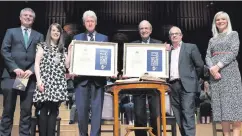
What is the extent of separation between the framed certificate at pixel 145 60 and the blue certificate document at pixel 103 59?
6.5 inches

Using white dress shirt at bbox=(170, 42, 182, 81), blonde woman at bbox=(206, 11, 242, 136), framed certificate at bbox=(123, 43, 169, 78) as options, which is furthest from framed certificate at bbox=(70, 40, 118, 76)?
blonde woman at bbox=(206, 11, 242, 136)

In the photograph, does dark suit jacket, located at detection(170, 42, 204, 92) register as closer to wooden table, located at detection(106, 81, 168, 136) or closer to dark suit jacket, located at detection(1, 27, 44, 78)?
wooden table, located at detection(106, 81, 168, 136)

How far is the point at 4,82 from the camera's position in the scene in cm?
374

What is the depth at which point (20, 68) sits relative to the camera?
370cm

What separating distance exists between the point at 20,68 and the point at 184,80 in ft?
5.59

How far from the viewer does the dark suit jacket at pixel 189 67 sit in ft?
12.6

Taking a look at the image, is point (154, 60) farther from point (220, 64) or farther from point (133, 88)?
point (220, 64)

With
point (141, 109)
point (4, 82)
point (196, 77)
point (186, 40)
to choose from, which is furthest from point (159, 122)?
point (186, 40)

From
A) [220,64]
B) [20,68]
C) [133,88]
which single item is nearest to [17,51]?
[20,68]

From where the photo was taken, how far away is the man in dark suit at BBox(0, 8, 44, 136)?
361cm

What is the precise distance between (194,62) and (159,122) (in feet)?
2.50

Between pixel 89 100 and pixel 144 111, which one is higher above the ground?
pixel 89 100

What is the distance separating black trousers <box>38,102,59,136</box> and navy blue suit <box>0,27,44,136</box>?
18 cm

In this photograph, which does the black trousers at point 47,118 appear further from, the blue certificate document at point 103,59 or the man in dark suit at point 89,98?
the blue certificate document at point 103,59
